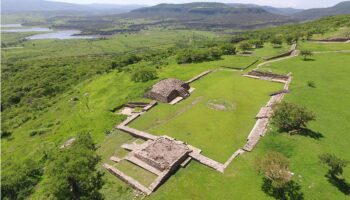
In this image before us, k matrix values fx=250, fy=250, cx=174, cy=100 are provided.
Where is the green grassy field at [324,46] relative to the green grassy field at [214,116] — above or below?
above

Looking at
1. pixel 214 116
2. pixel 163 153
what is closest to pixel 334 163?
pixel 163 153

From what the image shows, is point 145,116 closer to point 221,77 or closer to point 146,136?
point 146,136

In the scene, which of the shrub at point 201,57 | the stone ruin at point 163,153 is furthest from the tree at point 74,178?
the shrub at point 201,57

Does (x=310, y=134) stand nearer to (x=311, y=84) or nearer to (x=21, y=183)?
(x=311, y=84)

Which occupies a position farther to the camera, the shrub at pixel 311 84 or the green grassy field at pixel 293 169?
the shrub at pixel 311 84

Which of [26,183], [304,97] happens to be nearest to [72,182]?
[26,183]

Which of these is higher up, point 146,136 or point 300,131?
point 300,131

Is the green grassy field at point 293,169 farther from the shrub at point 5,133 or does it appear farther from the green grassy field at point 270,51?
the shrub at point 5,133
